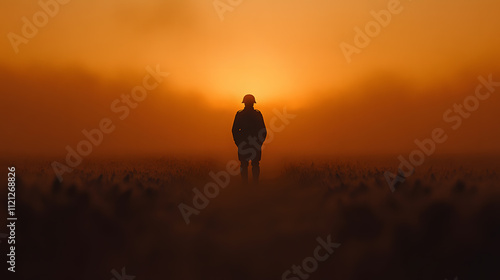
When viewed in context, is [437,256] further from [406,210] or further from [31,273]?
[31,273]

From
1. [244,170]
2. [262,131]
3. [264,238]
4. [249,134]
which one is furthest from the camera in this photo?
[244,170]

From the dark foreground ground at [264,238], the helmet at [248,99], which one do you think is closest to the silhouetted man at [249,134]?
the helmet at [248,99]

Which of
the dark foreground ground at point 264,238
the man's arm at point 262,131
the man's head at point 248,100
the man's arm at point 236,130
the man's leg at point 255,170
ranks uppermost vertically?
the man's head at point 248,100

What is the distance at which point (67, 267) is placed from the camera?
497 cm

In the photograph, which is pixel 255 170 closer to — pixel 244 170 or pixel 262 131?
pixel 244 170

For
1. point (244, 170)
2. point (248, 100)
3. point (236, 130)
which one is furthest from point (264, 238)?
point (248, 100)

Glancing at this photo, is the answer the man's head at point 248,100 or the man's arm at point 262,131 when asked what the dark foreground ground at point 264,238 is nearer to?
the man's arm at point 262,131

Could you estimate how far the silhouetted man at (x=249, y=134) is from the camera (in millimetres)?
13789

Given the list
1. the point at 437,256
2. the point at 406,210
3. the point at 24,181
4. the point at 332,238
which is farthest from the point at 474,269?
the point at 24,181

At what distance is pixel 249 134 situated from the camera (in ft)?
45.2

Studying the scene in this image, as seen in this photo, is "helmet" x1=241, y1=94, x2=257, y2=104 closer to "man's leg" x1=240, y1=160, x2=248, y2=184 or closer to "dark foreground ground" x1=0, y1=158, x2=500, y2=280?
"man's leg" x1=240, y1=160, x2=248, y2=184

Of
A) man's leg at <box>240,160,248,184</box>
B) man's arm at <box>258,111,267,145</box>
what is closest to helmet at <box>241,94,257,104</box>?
man's arm at <box>258,111,267,145</box>

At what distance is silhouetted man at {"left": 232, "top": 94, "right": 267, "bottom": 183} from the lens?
13789 millimetres

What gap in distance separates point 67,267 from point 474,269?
4.18 meters
